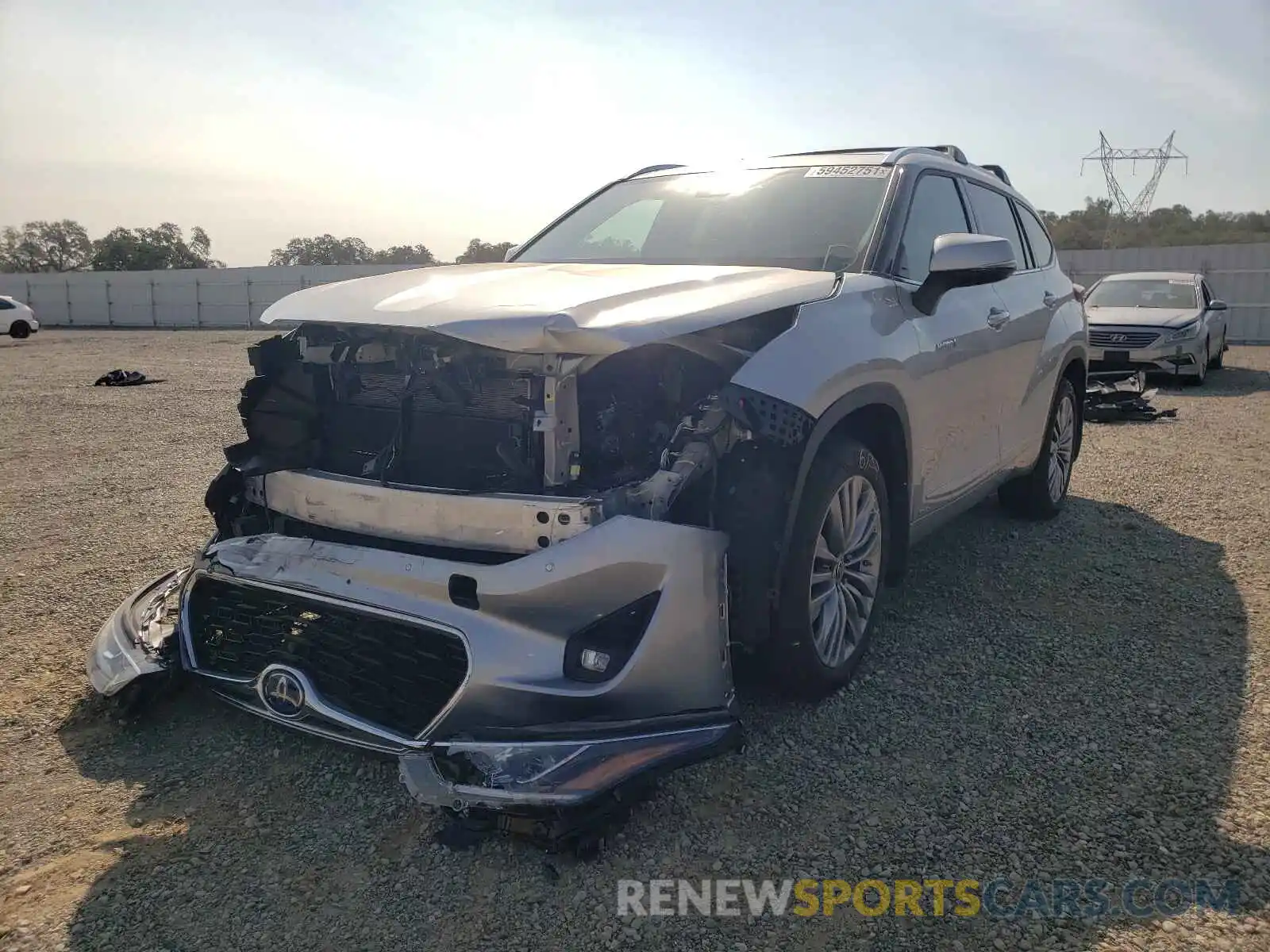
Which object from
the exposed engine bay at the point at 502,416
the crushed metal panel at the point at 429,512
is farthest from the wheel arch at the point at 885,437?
the crushed metal panel at the point at 429,512

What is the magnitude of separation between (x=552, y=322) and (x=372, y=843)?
1.49 m

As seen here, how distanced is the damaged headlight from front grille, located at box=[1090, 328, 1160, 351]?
487 inches

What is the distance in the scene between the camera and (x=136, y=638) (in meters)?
3.20

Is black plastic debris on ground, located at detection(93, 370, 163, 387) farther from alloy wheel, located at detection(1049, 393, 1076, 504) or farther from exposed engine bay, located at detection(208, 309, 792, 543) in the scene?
alloy wheel, located at detection(1049, 393, 1076, 504)

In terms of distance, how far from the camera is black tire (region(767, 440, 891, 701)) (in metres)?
2.83

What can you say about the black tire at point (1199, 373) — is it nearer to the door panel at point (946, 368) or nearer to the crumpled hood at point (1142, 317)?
the crumpled hood at point (1142, 317)

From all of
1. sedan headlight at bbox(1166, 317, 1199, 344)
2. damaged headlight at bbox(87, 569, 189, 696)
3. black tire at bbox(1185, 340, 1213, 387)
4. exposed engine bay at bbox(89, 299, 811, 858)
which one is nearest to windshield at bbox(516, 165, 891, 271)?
exposed engine bay at bbox(89, 299, 811, 858)

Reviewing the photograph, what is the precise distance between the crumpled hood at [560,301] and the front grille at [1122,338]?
11.0 m

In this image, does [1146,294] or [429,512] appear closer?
A: [429,512]

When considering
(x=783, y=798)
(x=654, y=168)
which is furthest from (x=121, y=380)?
(x=783, y=798)

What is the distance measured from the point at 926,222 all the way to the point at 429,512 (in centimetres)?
257

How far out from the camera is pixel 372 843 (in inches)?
98.2

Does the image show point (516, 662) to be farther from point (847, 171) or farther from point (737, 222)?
point (847, 171)

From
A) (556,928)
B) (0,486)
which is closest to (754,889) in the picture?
(556,928)
